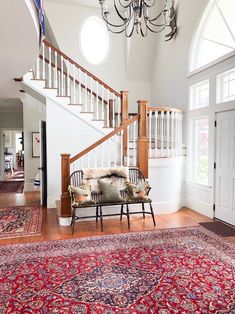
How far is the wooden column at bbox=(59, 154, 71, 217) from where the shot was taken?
4.26m

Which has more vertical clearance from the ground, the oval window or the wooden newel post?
the oval window

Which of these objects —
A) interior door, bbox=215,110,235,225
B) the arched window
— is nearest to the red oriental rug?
interior door, bbox=215,110,235,225

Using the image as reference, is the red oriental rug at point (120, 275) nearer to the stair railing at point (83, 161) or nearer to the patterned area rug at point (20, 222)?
the patterned area rug at point (20, 222)

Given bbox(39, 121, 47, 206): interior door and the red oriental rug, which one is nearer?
the red oriental rug

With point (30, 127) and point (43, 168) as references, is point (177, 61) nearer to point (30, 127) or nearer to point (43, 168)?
point (43, 168)

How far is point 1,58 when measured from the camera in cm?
384

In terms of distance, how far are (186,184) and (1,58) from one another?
4.34m

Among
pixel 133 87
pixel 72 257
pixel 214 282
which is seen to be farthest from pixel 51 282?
pixel 133 87

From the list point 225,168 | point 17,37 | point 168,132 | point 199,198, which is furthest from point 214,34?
point 17,37

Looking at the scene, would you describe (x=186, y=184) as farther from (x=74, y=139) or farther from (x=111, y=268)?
(x=111, y=268)

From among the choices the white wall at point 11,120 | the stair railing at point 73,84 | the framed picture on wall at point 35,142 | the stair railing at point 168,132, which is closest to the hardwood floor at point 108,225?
the stair railing at point 168,132

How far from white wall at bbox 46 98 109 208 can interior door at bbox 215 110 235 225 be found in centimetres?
263

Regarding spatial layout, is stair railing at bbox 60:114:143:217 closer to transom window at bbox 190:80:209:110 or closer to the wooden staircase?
the wooden staircase

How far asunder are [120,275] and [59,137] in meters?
3.53
